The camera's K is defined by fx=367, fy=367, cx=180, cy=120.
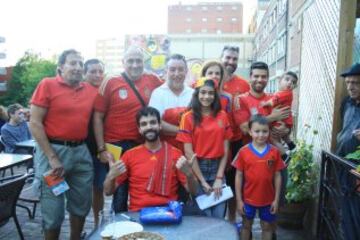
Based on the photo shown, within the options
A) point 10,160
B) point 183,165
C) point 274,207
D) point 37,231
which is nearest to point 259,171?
point 274,207

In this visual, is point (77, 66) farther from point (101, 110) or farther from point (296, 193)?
point (296, 193)

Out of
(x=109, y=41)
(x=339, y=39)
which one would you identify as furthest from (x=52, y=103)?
(x=109, y=41)

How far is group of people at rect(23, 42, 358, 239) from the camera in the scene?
10.3 ft

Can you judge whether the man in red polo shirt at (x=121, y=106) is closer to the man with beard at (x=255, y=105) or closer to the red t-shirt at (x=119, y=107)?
the red t-shirt at (x=119, y=107)

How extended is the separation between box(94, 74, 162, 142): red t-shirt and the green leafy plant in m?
2.30

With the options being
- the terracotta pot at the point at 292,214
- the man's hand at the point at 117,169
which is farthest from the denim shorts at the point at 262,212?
the man's hand at the point at 117,169

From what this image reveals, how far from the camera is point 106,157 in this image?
12.1 feet

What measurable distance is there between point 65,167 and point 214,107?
1.53m

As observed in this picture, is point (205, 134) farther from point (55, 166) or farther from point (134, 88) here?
point (55, 166)

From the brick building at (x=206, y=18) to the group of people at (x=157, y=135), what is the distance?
81.1m

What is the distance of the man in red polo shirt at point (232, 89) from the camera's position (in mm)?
3895

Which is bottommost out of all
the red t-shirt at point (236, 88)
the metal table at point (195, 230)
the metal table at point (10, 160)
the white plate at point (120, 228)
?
the metal table at point (10, 160)

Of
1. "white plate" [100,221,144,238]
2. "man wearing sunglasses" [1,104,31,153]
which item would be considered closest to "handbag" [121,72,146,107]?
"white plate" [100,221,144,238]

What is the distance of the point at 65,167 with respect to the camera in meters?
3.51
